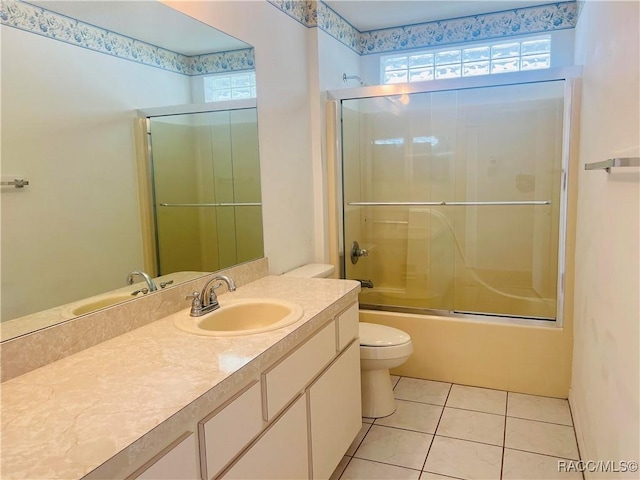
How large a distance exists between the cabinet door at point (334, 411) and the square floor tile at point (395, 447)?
0.53 ft

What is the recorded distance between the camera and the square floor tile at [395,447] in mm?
2107

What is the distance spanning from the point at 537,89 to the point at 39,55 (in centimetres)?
273

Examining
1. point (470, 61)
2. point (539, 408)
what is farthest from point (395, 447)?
point (470, 61)

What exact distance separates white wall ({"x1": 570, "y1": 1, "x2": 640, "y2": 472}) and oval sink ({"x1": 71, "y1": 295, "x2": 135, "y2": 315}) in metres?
1.57

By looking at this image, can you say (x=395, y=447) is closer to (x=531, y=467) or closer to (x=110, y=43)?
(x=531, y=467)

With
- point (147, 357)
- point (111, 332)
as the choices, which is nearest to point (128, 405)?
point (147, 357)

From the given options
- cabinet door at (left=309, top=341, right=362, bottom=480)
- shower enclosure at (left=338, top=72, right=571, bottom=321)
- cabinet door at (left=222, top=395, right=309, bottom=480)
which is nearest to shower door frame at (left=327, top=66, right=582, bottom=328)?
shower enclosure at (left=338, top=72, right=571, bottom=321)

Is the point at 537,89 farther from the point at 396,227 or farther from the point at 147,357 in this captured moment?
the point at 147,357

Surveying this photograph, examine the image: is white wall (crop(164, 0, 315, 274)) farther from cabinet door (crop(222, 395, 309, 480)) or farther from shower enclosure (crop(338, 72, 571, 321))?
cabinet door (crop(222, 395, 309, 480))

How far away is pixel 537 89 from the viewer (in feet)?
9.40

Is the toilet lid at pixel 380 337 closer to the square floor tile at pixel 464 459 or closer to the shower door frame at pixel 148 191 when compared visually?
the square floor tile at pixel 464 459

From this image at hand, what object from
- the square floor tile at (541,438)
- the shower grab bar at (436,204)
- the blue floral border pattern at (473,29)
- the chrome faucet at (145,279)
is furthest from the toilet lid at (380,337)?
the blue floral border pattern at (473,29)

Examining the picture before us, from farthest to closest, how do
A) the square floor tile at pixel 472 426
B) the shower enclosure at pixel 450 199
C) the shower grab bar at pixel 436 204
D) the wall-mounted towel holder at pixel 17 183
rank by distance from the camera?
the shower grab bar at pixel 436 204 < the shower enclosure at pixel 450 199 < the square floor tile at pixel 472 426 < the wall-mounted towel holder at pixel 17 183

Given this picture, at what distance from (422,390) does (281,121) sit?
1830 mm
